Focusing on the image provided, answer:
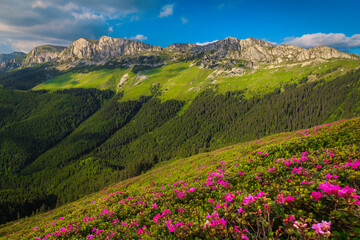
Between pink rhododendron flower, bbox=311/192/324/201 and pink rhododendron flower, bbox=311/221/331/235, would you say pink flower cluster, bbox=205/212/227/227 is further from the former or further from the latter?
pink rhododendron flower, bbox=311/192/324/201

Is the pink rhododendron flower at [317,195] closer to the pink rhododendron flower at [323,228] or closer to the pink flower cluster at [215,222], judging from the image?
the pink rhododendron flower at [323,228]

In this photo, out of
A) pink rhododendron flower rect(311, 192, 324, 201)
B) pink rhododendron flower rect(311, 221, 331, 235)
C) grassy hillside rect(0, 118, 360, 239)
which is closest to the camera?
pink rhododendron flower rect(311, 221, 331, 235)

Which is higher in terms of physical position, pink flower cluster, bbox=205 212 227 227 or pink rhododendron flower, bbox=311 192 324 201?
pink rhododendron flower, bbox=311 192 324 201

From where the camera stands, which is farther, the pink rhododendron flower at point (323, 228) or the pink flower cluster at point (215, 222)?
the pink flower cluster at point (215, 222)

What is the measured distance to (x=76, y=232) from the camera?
9.33m

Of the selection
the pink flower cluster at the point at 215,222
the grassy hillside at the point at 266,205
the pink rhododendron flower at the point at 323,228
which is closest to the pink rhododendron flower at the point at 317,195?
the grassy hillside at the point at 266,205

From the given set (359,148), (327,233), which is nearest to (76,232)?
(327,233)

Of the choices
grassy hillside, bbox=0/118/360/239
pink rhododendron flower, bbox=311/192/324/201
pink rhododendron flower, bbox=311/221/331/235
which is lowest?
grassy hillside, bbox=0/118/360/239

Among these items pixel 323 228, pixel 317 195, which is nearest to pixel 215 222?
pixel 323 228

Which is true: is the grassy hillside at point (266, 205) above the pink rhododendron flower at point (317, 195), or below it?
below

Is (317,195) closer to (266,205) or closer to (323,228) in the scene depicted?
(266,205)

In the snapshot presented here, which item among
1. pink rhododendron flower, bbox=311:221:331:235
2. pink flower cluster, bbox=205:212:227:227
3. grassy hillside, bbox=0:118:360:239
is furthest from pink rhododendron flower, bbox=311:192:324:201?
pink flower cluster, bbox=205:212:227:227

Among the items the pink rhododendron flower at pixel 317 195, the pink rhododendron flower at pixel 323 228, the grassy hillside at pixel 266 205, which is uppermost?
the pink rhododendron flower at pixel 323 228

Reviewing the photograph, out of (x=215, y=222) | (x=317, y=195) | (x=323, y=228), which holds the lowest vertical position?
(x=215, y=222)
